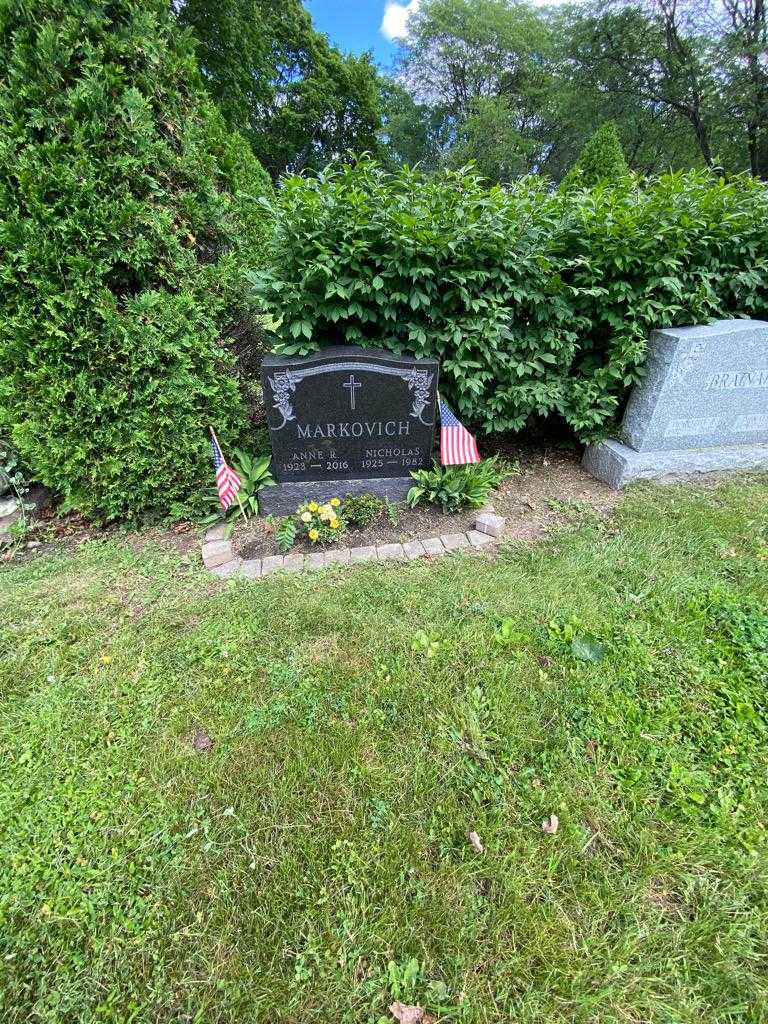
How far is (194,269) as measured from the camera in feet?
9.21

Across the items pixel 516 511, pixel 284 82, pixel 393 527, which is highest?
pixel 284 82

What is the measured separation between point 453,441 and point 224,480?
1499mm

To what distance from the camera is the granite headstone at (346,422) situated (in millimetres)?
2889

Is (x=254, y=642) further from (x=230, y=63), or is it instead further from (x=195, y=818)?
(x=230, y=63)

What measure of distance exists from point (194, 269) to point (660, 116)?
22.0 m

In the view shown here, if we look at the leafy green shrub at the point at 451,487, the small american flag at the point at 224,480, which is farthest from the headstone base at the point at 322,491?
the small american flag at the point at 224,480

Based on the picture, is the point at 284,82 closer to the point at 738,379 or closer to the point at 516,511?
the point at 738,379

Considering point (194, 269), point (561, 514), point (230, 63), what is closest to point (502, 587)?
point (561, 514)

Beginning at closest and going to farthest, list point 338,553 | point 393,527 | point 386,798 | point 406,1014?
point 406,1014 < point 386,798 < point 338,553 < point 393,527

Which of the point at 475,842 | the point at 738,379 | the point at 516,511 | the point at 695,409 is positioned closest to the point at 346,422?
the point at 516,511

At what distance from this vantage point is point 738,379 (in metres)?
3.42

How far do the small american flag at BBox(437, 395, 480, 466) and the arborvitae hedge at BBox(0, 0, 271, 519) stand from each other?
1.40 meters

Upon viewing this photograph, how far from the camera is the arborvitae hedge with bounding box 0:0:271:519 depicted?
2.31m

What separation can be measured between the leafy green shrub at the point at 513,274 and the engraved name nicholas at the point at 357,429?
0.48m
